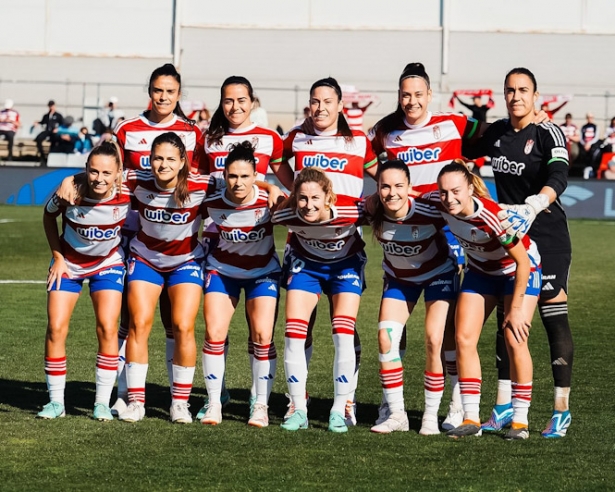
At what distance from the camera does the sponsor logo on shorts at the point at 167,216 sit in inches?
249

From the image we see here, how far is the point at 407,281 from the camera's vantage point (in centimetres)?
622

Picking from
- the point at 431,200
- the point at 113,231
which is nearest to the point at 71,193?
the point at 113,231

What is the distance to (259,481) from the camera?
4922 mm

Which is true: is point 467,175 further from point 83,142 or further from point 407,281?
point 83,142

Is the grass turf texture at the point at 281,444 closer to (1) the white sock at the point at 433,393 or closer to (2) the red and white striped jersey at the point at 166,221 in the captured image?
(1) the white sock at the point at 433,393

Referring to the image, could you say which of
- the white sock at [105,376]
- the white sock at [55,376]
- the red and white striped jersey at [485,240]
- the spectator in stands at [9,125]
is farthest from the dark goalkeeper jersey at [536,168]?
the spectator in stands at [9,125]

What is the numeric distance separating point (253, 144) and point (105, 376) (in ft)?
5.50

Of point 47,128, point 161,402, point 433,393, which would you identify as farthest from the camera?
point 47,128

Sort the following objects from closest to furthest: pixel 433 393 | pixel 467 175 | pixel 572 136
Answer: pixel 467 175 → pixel 433 393 → pixel 572 136

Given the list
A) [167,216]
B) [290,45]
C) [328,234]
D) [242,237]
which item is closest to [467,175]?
[328,234]

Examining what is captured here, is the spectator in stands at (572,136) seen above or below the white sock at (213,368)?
above

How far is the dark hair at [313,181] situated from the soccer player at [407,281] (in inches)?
9.3

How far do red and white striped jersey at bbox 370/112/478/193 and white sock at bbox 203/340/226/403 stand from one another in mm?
1539

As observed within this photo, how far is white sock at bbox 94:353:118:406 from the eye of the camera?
20.9 feet
